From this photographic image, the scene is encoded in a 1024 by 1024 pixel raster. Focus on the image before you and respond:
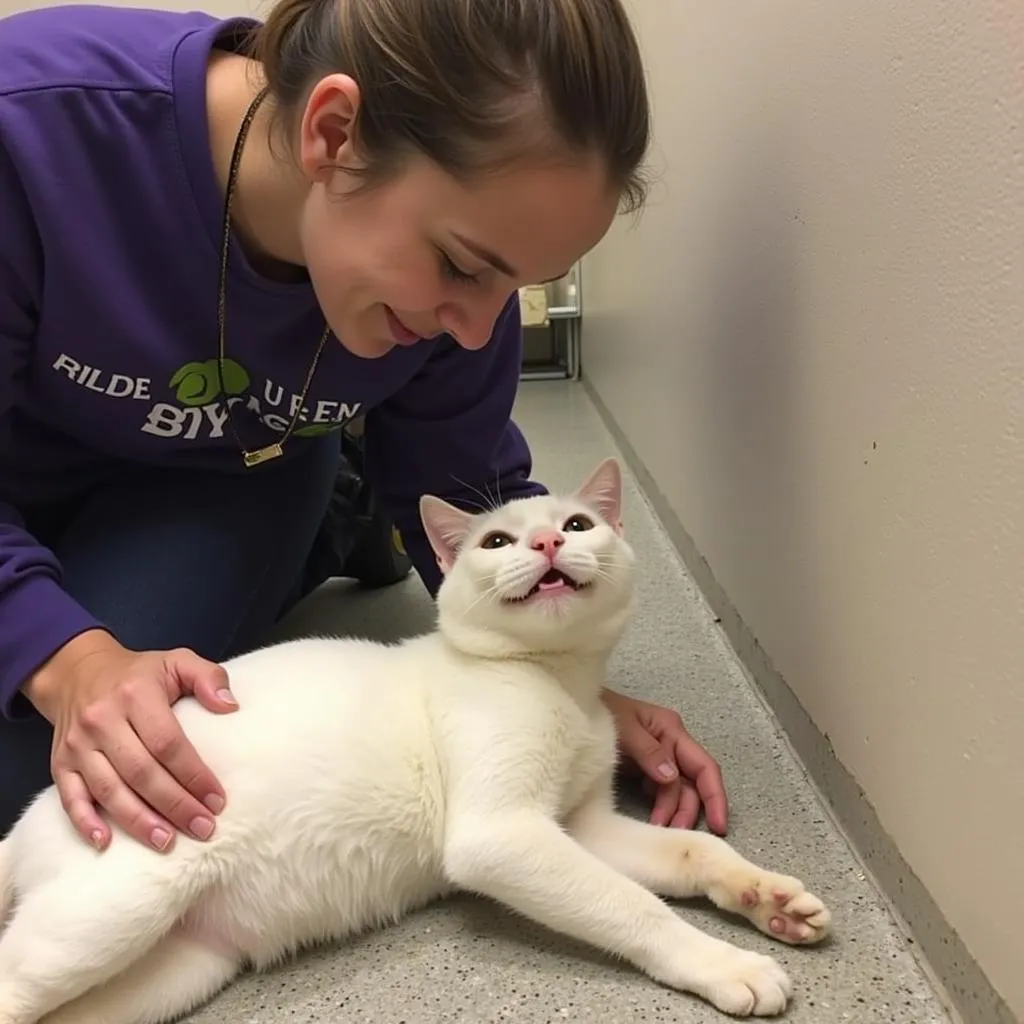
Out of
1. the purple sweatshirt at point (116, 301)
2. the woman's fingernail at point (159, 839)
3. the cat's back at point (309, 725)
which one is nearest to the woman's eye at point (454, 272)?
the purple sweatshirt at point (116, 301)

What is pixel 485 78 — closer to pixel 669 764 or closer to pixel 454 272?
pixel 454 272

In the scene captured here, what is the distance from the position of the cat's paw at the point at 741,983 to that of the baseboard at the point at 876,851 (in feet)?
0.37

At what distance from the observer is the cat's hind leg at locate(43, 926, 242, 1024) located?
0.68 meters

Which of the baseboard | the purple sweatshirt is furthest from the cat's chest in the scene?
the purple sweatshirt

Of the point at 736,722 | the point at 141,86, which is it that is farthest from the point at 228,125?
the point at 736,722

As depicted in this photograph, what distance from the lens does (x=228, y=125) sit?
32.6 inches

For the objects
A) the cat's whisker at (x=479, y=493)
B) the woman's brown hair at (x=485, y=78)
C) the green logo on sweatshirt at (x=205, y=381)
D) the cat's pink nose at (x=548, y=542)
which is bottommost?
the cat's whisker at (x=479, y=493)

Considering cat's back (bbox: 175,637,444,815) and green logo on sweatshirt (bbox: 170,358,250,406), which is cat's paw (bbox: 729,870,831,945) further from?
green logo on sweatshirt (bbox: 170,358,250,406)

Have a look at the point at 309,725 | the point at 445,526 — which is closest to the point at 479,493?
the point at 445,526

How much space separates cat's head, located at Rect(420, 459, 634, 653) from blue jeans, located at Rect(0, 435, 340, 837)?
0.95 feet

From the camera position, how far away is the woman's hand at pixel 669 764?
894 mm

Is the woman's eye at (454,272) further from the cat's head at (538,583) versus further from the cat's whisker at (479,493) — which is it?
the cat's whisker at (479,493)

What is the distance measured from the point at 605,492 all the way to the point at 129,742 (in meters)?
0.51

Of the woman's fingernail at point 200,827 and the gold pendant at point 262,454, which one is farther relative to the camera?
the gold pendant at point 262,454
